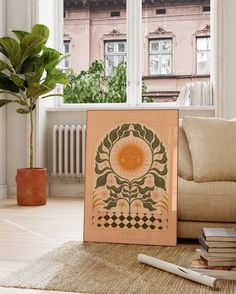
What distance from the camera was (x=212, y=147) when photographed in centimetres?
299

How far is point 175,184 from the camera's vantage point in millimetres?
2656

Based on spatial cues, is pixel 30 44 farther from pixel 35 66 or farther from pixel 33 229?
pixel 33 229

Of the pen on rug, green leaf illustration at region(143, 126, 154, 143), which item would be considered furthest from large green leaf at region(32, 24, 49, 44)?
the pen on rug

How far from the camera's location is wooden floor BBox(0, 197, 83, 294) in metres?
2.66

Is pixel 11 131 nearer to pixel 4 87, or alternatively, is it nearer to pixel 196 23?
pixel 4 87

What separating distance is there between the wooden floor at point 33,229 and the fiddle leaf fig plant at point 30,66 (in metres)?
0.55

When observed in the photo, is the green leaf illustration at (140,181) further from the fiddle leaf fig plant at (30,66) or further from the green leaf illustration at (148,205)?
the fiddle leaf fig plant at (30,66)

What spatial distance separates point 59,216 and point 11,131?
5.56 feet

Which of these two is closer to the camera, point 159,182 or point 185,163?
point 159,182

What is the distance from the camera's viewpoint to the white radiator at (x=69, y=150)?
538 centimetres

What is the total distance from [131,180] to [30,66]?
2.53 metres

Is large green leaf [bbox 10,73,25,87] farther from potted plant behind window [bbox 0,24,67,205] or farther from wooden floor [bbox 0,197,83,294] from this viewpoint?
wooden floor [bbox 0,197,83,294]

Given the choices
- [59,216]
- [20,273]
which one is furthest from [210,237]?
[59,216]

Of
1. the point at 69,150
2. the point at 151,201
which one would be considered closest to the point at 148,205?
the point at 151,201
